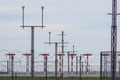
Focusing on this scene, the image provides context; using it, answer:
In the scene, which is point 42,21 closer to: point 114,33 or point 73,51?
point 114,33

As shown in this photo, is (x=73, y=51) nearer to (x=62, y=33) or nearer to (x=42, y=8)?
(x=62, y=33)

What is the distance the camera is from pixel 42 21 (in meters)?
32.1

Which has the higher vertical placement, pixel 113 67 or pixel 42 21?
pixel 42 21

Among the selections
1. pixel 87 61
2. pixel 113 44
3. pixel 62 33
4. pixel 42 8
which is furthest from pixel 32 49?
pixel 87 61

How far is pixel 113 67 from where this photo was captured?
24875 millimetres

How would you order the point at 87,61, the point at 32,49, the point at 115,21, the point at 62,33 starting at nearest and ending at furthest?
the point at 115,21 < the point at 32,49 < the point at 62,33 < the point at 87,61

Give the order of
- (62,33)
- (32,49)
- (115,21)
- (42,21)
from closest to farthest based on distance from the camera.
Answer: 1. (115,21)
2. (32,49)
3. (42,21)
4. (62,33)

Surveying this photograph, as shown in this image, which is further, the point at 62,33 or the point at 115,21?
the point at 62,33

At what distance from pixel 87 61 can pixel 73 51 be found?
217cm

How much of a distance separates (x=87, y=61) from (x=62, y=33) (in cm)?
788

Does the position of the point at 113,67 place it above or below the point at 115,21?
below

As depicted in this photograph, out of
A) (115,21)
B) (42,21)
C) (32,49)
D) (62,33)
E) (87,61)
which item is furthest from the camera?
(87,61)

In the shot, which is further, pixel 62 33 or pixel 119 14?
pixel 62 33

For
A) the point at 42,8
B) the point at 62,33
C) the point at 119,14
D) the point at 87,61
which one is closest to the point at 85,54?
the point at 87,61
